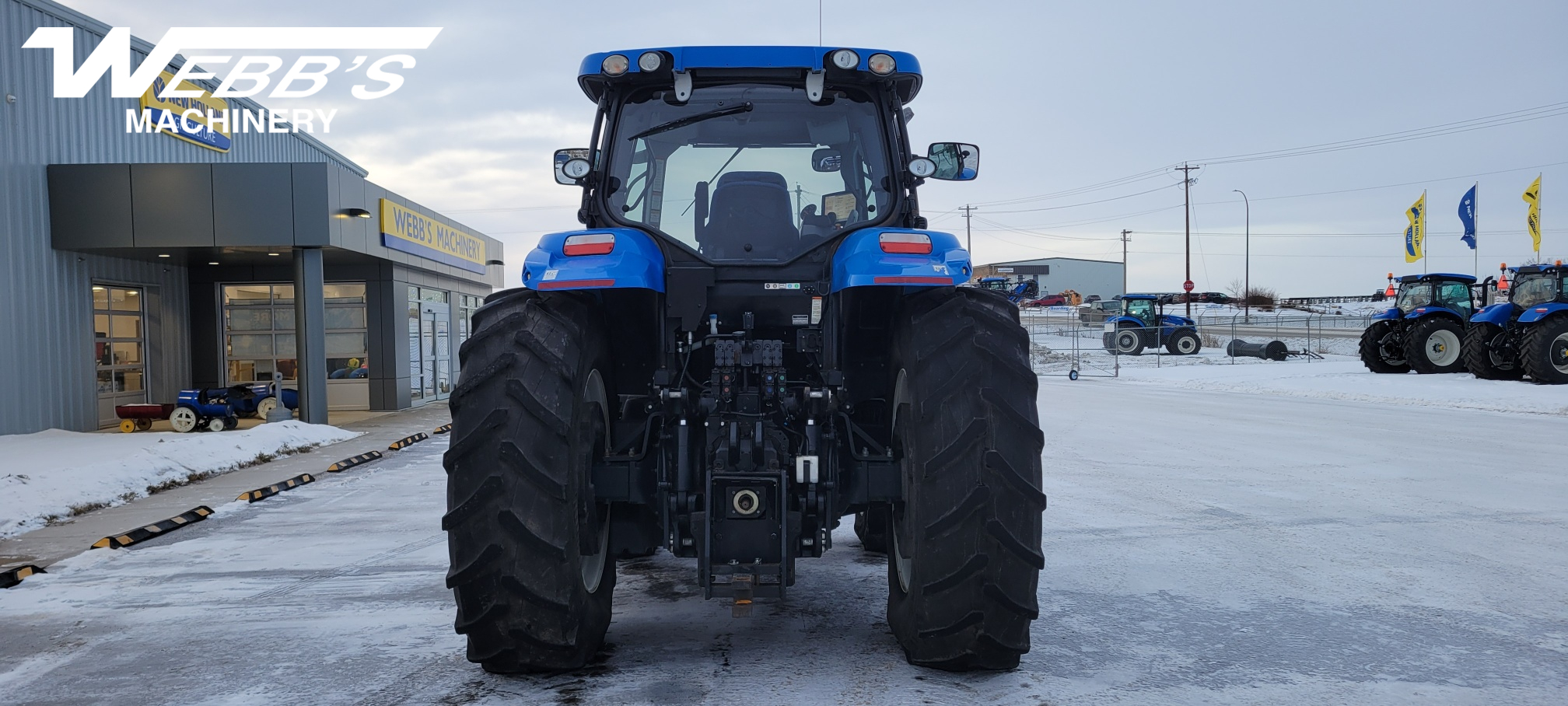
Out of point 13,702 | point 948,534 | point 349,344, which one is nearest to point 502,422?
point 948,534

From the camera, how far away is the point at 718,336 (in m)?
4.50

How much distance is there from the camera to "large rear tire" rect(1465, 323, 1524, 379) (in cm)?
2191

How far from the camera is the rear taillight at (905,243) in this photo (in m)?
4.02

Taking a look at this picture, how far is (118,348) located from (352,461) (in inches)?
359

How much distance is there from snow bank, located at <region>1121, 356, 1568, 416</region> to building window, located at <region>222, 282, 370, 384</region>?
20066mm

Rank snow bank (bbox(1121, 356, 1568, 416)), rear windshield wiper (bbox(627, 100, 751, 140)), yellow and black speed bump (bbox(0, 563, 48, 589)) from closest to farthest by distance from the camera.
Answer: rear windshield wiper (bbox(627, 100, 751, 140)) < yellow and black speed bump (bbox(0, 563, 48, 589)) < snow bank (bbox(1121, 356, 1568, 416))

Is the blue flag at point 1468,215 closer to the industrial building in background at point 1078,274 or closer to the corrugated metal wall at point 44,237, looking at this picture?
the corrugated metal wall at point 44,237

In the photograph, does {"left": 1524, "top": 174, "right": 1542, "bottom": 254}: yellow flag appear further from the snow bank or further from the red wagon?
the red wagon

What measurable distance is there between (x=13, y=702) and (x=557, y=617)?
2.26 m

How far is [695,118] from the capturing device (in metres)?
4.67

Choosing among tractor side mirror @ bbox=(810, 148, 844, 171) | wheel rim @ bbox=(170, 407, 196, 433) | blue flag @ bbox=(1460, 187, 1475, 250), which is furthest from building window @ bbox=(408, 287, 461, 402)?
blue flag @ bbox=(1460, 187, 1475, 250)

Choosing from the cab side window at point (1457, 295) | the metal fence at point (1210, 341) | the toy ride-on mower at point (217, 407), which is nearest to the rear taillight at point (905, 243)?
the toy ride-on mower at point (217, 407)

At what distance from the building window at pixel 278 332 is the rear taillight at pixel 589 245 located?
731 inches

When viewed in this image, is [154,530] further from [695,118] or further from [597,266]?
[695,118]
